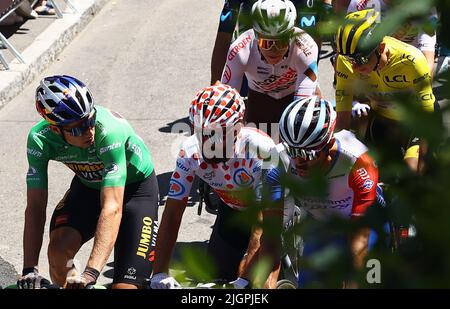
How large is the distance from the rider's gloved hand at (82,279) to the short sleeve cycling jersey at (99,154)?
543 millimetres

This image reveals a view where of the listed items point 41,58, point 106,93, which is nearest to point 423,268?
point 106,93

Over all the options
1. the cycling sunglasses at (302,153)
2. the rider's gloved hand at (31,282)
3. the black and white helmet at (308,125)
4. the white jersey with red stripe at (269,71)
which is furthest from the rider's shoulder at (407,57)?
the rider's gloved hand at (31,282)

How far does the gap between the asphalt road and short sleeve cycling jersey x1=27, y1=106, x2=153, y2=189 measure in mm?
1496

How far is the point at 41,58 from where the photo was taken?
11.5 metres

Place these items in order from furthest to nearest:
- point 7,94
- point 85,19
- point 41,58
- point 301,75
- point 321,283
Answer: point 85,19
point 41,58
point 7,94
point 301,75
point 321,283

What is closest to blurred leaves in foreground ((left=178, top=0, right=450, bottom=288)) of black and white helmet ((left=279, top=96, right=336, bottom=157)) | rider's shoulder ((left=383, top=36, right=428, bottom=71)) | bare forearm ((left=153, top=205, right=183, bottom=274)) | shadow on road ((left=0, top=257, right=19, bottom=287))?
black and white helmet ((left=279, top=96, right=336, bottom=157))

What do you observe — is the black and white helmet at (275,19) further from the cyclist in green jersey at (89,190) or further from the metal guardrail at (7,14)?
the metal guardrail at (7,14)

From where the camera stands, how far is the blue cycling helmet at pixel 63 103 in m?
5.21

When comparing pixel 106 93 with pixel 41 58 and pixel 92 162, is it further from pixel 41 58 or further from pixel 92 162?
pixel 92 162

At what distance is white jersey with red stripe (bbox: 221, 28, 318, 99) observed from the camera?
662 centimetres

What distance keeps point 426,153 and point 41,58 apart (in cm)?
1018

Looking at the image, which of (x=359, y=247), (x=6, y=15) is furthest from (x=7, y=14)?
(x=359, y=247)

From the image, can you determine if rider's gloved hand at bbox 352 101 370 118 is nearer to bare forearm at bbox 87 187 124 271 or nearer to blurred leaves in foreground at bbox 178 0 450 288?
bare forearm at bbox 87 187 124 271

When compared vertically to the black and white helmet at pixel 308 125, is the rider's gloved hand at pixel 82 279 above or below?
below
